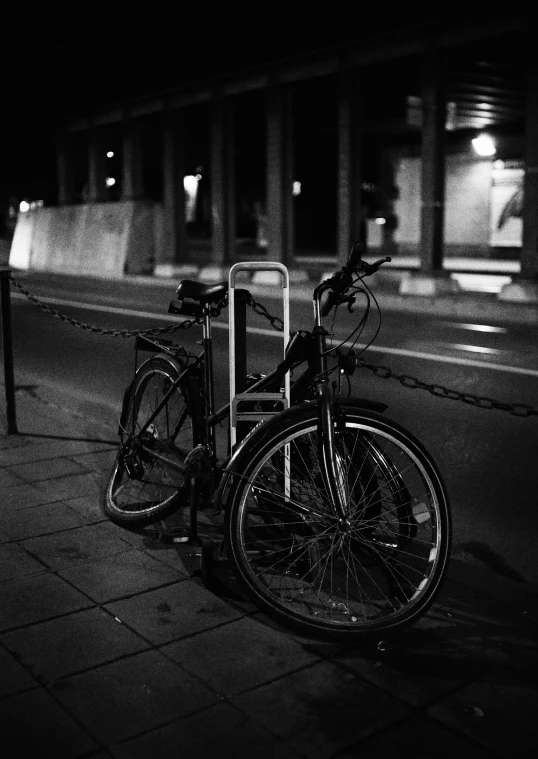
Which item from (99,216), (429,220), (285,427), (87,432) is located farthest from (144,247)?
(285,427)

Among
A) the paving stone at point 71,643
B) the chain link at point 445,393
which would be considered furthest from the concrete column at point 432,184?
the paving stone at point 71,643

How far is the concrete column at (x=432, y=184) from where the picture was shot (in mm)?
17906

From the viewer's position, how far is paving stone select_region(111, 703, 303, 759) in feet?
9.34

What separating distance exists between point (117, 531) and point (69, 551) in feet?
1.20

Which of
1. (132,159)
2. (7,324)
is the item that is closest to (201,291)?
(7,324)

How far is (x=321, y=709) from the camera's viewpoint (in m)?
3.12

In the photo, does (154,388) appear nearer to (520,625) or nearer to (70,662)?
(70,662)

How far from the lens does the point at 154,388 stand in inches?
210

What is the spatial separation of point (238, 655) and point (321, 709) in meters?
0.50

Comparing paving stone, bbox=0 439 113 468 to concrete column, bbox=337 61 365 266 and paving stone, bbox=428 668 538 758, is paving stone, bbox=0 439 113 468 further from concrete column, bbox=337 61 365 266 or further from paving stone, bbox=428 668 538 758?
concrete column, bbox=337 61 365 266

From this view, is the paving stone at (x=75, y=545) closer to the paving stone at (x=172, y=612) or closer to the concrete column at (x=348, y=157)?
the paving stone at (x=172, y=612)

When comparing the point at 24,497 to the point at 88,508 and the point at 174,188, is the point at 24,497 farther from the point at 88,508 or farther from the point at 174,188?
the point at 174,188

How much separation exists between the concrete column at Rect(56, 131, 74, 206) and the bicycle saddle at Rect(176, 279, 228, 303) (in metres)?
28.9

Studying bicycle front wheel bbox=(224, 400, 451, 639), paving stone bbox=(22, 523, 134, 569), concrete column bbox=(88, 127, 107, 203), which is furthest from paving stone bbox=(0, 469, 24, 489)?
concrete column bbox=(88, 127, 107, 203)
